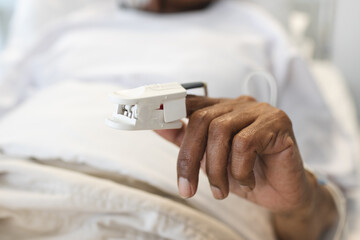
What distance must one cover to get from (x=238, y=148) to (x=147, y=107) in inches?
3.7

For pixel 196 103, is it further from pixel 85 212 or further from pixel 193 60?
pixel 193 60

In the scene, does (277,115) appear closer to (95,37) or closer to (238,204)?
(238,204)

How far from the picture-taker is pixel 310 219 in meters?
0.53

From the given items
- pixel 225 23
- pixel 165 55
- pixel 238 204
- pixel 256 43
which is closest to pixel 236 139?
pixel 238 204

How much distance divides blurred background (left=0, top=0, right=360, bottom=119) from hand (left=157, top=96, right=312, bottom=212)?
40.6 inches

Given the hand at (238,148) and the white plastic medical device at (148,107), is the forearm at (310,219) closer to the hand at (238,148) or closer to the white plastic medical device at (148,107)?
the hand at (238,148)

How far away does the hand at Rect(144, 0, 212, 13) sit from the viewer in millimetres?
1219

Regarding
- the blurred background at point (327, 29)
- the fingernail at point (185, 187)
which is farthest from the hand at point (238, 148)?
the blurred background at point (327, 29)

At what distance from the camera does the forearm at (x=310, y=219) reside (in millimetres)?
512

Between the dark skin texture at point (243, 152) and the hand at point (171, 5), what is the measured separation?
0.86m

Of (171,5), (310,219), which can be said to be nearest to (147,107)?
(310,219)

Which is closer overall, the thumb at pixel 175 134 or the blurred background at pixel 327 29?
the thumb at pixel 175 134

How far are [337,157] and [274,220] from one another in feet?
1.15

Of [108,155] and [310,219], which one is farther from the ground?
[108,155]
